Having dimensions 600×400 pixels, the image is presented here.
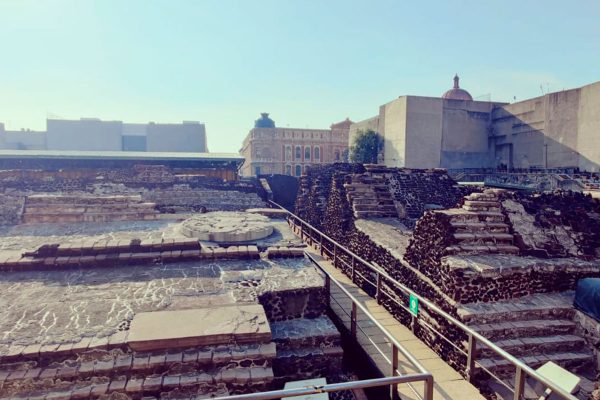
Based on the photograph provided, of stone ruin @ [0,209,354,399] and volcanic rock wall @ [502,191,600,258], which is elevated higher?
volcanic rock wall @ [502,191,600,258]

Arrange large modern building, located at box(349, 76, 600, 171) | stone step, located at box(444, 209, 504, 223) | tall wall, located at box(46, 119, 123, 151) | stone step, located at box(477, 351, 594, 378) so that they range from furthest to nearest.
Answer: tall wall, located at box(46, 119, 123, 151)
large modern building, located at box(349, 76, 600, 171)
stone step, located at box(444, 209, 504, 223)
stone step, located at box(477, 351, 594, 378)

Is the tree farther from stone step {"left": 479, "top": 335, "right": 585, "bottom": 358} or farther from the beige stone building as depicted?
stone step {"left": 479, "top": 335, "right": 585, "bottom": 358}

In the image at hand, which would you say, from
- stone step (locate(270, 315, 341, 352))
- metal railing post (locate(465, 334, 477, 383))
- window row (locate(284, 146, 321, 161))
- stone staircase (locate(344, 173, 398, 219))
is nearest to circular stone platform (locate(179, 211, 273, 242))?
stone staircase (locate(344, 173, 398, 219))

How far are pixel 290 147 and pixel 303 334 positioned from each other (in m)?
46.8

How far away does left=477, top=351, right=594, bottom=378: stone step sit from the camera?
17.5 feet

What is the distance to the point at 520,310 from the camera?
593 cm

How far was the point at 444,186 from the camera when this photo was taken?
47.1 feet

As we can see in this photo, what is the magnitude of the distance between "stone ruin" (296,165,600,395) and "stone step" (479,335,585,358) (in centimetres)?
2

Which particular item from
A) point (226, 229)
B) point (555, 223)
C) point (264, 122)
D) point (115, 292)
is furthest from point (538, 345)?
point (264, 122)

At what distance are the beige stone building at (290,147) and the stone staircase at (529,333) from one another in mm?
44238

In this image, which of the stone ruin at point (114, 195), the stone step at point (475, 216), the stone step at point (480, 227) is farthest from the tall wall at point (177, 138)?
the stone step at point (480, 227)

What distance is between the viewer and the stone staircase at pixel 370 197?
12.3 metres

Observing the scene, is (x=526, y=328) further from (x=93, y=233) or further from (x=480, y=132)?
(x=480, y=132)

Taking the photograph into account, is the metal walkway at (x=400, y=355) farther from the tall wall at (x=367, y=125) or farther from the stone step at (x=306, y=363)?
the tall wall at (x=367, y=125)
